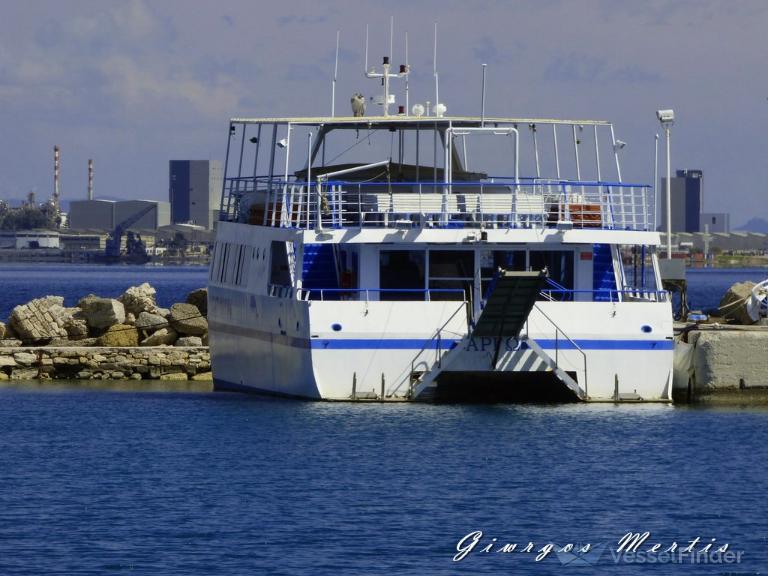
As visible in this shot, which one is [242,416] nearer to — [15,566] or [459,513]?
[459,513]

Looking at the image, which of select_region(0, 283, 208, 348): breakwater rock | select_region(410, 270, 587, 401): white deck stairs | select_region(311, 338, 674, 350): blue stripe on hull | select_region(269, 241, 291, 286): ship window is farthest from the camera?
select_region(0, 283, 208, 348): breakwater rock

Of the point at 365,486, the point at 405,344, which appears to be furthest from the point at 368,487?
the point at 405,344

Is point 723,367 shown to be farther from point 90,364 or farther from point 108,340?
point 108,340

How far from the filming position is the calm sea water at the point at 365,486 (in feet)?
72.9

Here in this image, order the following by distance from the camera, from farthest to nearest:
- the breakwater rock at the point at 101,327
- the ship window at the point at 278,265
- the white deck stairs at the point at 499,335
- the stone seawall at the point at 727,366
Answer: the breakwater rock at the point at 101,327 < the ship window at the point at 278,265 < the stone seawall at the point at 727,366 < the white deck stairs at the point at 499,335

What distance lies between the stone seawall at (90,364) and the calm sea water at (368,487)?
7.87 m

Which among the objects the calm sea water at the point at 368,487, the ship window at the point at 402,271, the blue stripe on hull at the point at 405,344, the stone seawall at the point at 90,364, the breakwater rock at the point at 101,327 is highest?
the ship window at the point at 402,271

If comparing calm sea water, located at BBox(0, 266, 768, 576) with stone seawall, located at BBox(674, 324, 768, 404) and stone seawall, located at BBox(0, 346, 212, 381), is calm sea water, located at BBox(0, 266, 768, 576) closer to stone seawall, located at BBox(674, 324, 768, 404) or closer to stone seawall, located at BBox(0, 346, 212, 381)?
stone seawall, located at BBox(674, 324, 768, 404)

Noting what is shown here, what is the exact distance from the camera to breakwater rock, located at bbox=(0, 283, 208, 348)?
47.9m

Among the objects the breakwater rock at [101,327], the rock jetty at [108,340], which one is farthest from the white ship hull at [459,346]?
the breakwater rock at [101,327]

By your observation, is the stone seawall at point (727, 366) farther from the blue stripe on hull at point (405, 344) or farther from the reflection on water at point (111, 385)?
the reflection on water at point (111, 385)

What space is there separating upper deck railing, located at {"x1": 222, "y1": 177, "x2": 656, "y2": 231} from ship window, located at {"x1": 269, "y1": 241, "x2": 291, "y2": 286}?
0.52m

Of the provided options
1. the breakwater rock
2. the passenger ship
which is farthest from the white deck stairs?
the breakwater rock

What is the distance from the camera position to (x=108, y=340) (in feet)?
156
